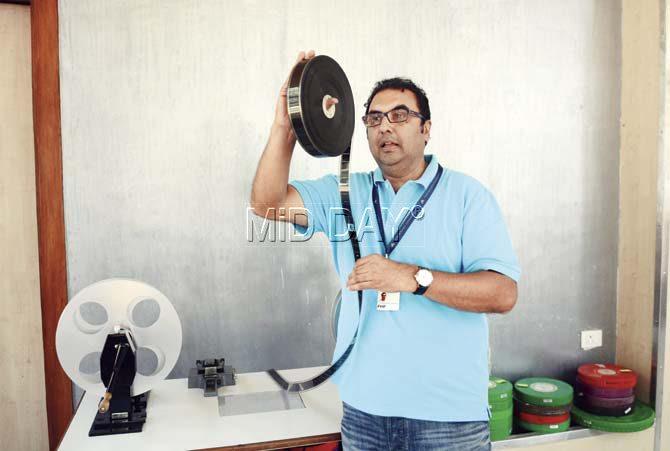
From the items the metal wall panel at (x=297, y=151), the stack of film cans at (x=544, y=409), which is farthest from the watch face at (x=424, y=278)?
the stack of film cans at (x=544, y=409)

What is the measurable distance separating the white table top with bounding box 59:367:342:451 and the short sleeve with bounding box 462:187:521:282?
0.76m

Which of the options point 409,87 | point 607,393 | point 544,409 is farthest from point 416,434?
point 607,393

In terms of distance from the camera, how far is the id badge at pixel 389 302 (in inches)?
72.2

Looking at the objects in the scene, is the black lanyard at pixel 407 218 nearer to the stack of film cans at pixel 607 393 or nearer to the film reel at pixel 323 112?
the film reel at pixel 323 112

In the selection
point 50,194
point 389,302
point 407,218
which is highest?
point 50,194

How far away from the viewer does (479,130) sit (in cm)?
299

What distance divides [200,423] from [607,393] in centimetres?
202

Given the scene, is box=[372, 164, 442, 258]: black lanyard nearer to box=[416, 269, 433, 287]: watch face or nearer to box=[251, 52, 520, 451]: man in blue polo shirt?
box=[251, 52, 520, 451]: man in blue polo shirt

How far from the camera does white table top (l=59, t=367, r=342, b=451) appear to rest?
74.1 inches

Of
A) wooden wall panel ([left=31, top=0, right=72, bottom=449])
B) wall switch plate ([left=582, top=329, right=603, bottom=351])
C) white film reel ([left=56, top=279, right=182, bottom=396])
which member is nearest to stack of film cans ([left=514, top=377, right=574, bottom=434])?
wall switch plate ([left=582, top=329, right=603, bottom=351])

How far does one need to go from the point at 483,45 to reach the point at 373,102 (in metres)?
1.21

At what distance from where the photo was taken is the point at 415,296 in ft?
6.04

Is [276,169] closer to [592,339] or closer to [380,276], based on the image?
[380,276]

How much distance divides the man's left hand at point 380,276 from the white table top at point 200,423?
588mm
